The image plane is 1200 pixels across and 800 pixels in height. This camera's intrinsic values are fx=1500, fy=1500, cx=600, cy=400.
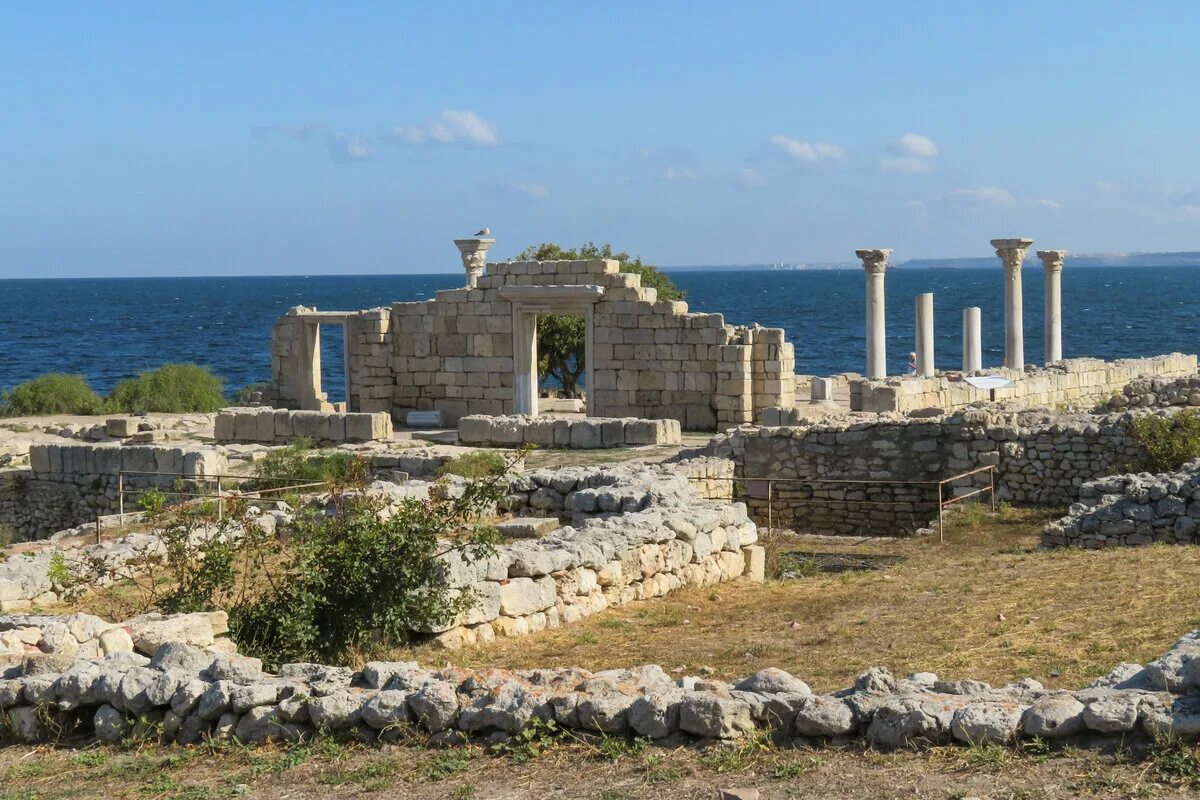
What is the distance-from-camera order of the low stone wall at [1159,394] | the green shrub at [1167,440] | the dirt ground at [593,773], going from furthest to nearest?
the low stone wall at [1159,394]
the green shrub at [1167,440]
the dirt ground at [593,773]

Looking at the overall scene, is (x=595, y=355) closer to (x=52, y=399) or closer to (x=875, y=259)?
(x=875, y=259)

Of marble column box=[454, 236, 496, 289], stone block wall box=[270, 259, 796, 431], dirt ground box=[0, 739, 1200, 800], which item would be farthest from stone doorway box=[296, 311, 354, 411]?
dirt ground box=[0, 739, 1200, 800]

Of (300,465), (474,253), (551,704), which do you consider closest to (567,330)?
(474,253)

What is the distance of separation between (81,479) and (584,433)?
7.40m

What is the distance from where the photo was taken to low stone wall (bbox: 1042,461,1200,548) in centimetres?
1415

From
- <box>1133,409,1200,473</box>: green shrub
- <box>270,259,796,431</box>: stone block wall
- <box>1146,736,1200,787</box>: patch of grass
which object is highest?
<box>270,259,796,431</box>: stone block wall

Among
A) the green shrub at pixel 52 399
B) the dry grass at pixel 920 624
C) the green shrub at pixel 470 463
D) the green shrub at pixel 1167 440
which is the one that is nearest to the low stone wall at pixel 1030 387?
the green shrub at pixel 1167 440

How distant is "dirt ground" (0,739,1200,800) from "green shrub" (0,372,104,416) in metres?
29.2

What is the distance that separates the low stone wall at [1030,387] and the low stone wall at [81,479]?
10.6 m

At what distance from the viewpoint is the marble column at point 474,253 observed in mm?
31125

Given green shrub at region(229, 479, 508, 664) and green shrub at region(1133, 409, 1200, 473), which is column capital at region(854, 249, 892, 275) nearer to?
green shrub at region(1133, 409, 1200, 473)

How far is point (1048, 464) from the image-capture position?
18000 millimetres

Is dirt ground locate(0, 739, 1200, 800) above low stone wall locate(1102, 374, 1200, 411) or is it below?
below

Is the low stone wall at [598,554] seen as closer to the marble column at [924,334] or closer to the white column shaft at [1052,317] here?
the marble column at [924,334]
